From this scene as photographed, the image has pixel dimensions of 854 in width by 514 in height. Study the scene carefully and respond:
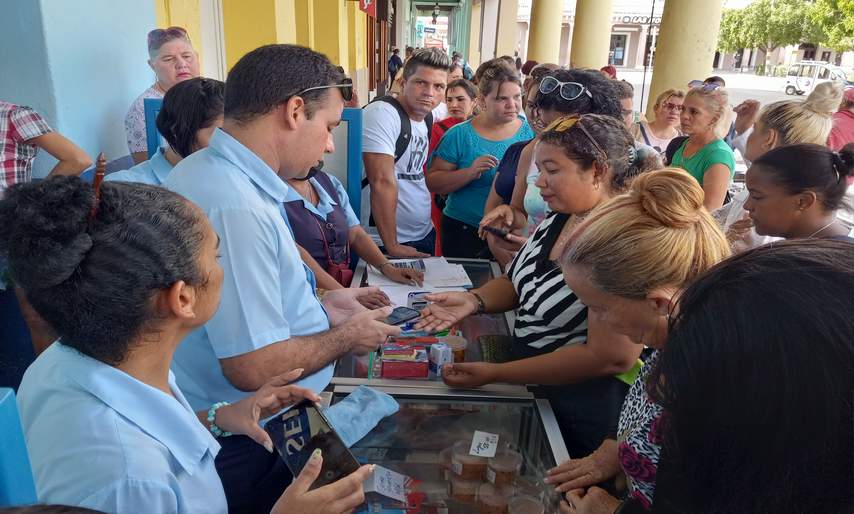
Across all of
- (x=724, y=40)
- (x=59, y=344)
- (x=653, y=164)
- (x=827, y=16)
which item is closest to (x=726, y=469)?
(x=59, y=344)

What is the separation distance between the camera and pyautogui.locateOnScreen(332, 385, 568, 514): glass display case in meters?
1.50

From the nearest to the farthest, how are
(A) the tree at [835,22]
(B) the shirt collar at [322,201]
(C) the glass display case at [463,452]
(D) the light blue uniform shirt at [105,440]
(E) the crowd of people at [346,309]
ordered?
(E) the crowd of people at [346,309] → (D) the light blue uniform shirt at [105,440] → (C) the glass display case at [463,452] → (B) the shirt collar at [322,201] → (A) the tree at [835,22]

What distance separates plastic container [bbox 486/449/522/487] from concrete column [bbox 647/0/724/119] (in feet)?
19.2

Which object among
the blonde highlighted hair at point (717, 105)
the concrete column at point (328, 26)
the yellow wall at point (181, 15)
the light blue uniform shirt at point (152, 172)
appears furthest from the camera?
the concrete column at point (328, 26)

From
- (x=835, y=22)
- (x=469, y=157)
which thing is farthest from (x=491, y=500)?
(x=835, y=22)

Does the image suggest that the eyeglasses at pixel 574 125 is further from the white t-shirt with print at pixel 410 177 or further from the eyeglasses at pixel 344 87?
the white t-shirt with print at pixel 410 177

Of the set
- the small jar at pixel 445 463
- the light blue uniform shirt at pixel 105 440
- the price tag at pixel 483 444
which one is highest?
the light blue uniform shirt at pixel 105 440

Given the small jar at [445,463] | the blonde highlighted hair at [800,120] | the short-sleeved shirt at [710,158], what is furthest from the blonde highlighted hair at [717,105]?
the small jar at [445,463]

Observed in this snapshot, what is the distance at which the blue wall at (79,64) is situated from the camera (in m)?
2.49

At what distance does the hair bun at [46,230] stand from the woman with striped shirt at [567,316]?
3.56 feet

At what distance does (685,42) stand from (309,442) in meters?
6.89

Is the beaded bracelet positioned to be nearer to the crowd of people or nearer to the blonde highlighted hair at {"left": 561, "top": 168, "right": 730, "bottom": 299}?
the crowd of people

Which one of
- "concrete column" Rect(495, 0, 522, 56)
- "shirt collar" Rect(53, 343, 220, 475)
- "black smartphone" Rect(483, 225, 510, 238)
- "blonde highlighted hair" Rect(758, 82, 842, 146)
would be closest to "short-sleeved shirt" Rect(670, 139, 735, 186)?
"blonde highlighted hair" Rect(758, 82, 842, 146)

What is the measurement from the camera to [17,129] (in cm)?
236
